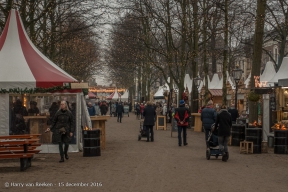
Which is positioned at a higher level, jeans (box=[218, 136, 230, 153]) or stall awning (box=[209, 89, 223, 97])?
stall awning (box=[209, 89, 223, 97])

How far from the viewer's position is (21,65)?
755 inches

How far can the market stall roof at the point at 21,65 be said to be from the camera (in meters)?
18.8

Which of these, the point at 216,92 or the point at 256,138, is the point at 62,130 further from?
the point at 216,92

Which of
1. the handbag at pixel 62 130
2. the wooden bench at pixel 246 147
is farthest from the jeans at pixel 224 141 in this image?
the handbag at pixel 62 130

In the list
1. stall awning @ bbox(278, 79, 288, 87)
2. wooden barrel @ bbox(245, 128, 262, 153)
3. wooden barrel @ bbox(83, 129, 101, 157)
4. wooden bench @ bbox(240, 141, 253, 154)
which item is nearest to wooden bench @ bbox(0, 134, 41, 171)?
wooden barrel @ bbox(83, 129, 101, 157)

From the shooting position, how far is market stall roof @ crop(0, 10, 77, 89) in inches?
739

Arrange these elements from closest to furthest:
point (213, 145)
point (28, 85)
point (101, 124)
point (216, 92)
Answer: point (213, 145), point (28, 85), point (101, 124), point (216, 92)

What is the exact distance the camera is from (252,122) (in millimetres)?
23969

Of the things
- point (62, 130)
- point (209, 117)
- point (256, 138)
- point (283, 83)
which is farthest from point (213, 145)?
point (283, 83)

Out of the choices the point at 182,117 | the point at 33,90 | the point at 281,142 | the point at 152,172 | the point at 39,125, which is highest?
the point at 33,90

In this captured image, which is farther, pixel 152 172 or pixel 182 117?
pixel 182 117

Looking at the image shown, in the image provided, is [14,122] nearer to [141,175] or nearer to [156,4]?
[141,175]

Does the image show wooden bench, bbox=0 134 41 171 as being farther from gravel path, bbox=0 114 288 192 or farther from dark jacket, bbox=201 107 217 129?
dark jacket, bbox=201 107 217 129

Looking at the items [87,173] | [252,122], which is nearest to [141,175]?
[87,173]
